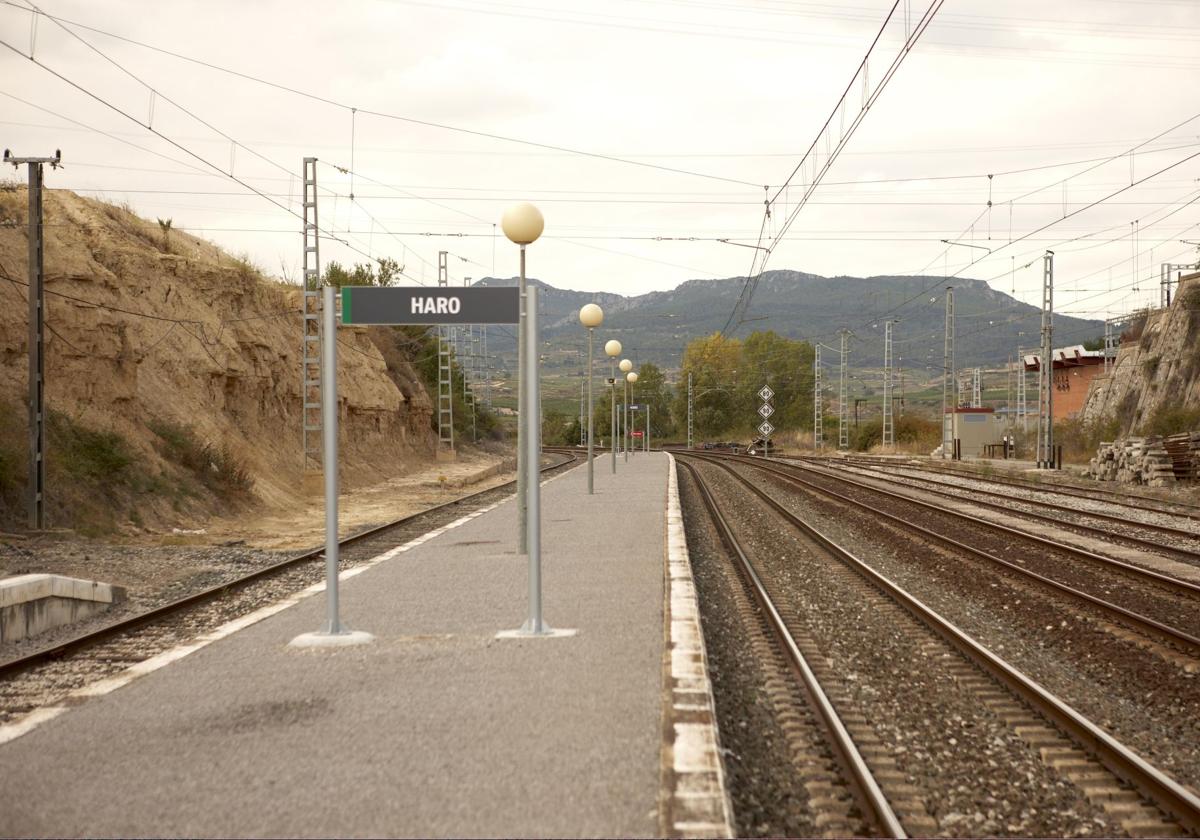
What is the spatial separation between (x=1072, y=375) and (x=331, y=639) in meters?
90.9

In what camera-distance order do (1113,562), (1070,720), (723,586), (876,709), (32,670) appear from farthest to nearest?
(1113,562), (723,586), (32,670), (876,709), (1070,720)

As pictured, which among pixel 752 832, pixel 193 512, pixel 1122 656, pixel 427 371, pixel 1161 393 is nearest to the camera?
A: pixel 752 832

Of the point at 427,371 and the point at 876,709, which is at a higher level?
the point at 427,371

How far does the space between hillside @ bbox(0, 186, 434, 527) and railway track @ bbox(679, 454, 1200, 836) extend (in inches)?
524

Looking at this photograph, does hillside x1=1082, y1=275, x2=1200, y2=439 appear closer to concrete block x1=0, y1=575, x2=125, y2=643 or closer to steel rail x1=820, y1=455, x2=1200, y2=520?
steel rail x1=820, y1=455, x2=1200, y2=520

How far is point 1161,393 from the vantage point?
55.8 m

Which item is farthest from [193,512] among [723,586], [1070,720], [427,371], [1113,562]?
[427,371]

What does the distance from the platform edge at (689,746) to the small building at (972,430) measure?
2039 inches

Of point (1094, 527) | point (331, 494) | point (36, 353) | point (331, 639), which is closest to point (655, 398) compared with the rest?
point (1094, 527)

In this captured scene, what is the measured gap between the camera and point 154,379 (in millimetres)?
26250

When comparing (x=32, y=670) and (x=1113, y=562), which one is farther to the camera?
(x=1113, y=562)

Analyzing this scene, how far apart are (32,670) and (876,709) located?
633 centimetres

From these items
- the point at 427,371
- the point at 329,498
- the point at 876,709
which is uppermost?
the point at 427,371

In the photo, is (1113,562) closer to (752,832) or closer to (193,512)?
(752,832)
